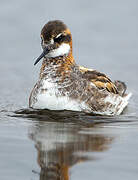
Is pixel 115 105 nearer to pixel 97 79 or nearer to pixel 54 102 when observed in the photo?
pixel 97 79

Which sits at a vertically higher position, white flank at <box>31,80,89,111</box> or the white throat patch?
the white throat patch

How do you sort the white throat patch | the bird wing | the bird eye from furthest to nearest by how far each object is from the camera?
the bird wing < the white throat patch < the bird eye

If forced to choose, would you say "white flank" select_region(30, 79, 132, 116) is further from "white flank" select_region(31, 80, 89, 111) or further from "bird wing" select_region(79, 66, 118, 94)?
"bird wing" select_region(79, 66, 118, 94)

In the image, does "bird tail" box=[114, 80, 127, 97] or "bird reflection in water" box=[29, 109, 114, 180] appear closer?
"bird reflection in water" box=[29, 109, 114, 180]

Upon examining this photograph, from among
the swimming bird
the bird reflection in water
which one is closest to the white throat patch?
the swimming bird

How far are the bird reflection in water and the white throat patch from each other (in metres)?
1.43

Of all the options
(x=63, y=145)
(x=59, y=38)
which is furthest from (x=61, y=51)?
(x=63, y=145)

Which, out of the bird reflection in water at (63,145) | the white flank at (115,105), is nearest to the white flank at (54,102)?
the bird reflection in water at (63,145)

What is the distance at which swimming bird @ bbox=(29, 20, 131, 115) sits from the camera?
10.9 m

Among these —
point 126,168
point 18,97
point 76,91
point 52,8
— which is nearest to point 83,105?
point 76,91

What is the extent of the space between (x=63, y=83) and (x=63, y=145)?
8.96ft

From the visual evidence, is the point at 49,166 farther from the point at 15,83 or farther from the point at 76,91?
A: the point at 15,83

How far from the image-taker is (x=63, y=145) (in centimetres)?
855

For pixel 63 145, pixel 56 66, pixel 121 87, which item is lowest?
pixel 63 145
